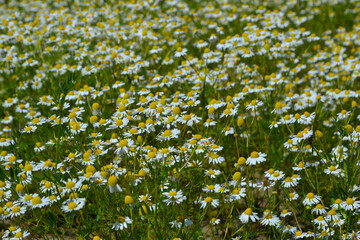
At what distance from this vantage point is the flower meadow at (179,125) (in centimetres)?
317

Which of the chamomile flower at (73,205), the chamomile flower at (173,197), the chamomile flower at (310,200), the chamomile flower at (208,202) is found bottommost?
the chamomile flower at (310,200)

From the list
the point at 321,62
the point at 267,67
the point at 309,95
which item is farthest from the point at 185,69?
the point at 321,62

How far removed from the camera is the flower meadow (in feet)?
10.4

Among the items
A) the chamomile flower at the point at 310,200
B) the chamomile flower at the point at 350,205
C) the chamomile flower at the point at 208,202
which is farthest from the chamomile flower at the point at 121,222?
the chamomile flower at the point at 350,205

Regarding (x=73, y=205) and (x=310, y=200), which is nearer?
(x=73, y=205)

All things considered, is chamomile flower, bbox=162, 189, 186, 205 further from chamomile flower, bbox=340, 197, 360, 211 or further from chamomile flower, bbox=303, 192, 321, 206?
chamomile flower, bbox=340, 197, 360, 211

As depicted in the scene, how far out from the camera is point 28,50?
653 centimetres

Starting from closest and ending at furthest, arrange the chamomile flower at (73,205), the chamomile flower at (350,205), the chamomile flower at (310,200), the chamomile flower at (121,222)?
the chamomile flower at (121,222) → the chamomile flower at (73,205) → the chamomile flower at (350,205) → the chamomile flower at (310,200)

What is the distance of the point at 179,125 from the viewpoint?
12.5ft

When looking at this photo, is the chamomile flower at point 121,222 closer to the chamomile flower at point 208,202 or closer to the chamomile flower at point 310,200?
the chamomile flower at point 208,202

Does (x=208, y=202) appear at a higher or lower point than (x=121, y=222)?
lower

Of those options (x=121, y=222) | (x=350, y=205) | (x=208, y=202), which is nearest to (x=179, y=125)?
(x=208, y=202)

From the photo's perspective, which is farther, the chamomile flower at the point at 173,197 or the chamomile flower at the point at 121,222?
the chamomile flower at the point at 173,197

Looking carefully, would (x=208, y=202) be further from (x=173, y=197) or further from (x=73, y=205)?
(x=73, y=205)
